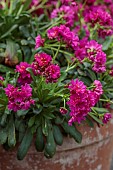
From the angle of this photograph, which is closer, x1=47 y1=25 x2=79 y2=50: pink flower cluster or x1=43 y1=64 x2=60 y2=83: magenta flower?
x1=43 y1=64 x2=60 y2=83: magenta flower

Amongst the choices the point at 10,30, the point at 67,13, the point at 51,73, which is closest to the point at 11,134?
the point at 51,73

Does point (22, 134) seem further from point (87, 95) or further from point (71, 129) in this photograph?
point (87, 95)

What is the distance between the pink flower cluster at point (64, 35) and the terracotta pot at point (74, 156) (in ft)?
1.08

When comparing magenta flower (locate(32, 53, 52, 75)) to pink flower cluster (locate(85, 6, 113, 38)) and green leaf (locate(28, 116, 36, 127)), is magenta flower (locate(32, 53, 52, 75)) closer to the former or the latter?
green leaf (locate(28, 116, 36, 127))

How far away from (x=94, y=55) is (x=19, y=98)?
1.19 feet

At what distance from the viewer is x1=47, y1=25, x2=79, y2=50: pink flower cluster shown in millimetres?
1692

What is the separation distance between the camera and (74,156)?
1743 mm

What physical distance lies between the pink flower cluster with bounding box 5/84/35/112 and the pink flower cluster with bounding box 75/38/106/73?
1.00 feet

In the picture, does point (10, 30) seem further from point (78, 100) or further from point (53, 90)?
point (78, 100)

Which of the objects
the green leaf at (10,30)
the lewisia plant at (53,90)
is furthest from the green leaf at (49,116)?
the green leaf at (10,30)

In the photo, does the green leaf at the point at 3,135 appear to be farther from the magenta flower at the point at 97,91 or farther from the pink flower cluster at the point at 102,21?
the pink flower cluster at the point at 102,21

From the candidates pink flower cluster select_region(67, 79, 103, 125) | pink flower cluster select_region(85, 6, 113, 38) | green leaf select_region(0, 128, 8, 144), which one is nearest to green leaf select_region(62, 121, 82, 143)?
pink flower cluster select_region(67, 79, 103, 125)

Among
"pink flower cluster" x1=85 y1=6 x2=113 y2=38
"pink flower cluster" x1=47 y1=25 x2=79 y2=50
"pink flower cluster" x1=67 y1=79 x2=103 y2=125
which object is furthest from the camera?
"pink flower cluster" x1=85 y1=6 x2=113 y2=38

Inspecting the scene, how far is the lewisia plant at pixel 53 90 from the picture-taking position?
4.92ft
